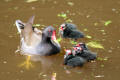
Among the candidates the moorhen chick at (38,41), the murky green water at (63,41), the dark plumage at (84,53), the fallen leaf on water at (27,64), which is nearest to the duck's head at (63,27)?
the murky green water at (63,41)

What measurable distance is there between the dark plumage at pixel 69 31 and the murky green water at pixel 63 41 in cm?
30

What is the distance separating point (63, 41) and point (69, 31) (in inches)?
13.6

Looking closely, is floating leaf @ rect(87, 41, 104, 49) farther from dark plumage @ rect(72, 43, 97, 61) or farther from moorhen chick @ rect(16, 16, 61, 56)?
moorhen chick @ rect(16, 16, 61, 56)

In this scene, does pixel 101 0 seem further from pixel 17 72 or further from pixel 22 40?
pixel 17 72

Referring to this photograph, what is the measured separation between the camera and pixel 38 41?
8.37 meters

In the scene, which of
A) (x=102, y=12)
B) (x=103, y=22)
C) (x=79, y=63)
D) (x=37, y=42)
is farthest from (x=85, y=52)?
(x=102, y=12)

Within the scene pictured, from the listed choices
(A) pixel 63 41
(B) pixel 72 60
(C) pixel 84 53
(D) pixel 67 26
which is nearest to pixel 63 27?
(D) pixel 67 26

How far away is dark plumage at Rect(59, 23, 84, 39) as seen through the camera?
880cm

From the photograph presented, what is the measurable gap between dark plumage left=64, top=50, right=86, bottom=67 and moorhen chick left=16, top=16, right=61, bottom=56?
65cm

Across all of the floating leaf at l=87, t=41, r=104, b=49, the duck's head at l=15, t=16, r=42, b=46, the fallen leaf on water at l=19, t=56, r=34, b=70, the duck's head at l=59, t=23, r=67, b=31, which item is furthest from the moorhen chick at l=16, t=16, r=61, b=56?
the floating leaf at l=87, t=41, r=104, b=49

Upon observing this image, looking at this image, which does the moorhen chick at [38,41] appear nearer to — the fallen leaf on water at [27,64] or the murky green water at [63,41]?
the murky green water at [63,41]

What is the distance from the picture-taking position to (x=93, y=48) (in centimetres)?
823

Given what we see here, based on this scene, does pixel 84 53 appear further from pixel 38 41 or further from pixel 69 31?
pixel 69 31

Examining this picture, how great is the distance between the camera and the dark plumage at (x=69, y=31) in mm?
8805
